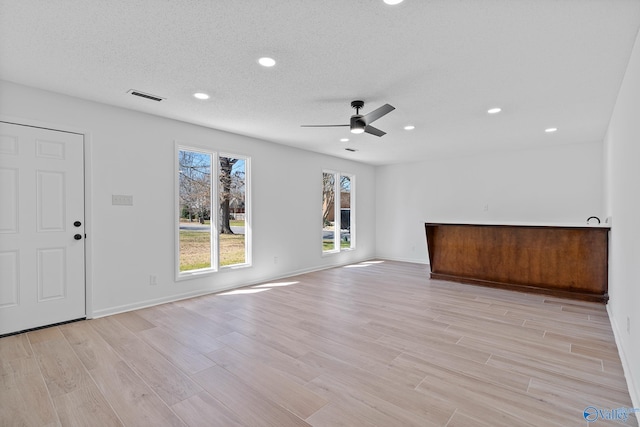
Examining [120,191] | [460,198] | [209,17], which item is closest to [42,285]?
[120,191]

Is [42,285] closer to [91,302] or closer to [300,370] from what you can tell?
[91,302]

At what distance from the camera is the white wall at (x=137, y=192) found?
348 cm

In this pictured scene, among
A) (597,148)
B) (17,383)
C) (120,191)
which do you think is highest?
(597,148)

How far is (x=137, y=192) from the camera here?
155 inches

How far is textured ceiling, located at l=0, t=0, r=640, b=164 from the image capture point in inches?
77.9

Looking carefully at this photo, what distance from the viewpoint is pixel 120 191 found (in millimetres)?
3801

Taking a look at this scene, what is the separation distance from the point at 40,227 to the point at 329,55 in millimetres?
3392

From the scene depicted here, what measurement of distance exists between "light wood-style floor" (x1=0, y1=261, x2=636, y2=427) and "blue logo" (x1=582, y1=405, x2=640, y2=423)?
0.12ft

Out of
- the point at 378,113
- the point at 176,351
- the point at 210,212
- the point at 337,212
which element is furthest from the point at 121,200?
the point at 337,212

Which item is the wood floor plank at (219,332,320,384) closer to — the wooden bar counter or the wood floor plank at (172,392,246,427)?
the wood floor plank at (172,392,246,427)

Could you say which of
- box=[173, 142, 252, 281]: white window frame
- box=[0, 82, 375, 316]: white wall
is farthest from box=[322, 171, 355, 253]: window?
box=[173, 142, 252, 281]: white window frame

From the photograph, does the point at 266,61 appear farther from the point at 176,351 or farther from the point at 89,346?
the point at 89,346

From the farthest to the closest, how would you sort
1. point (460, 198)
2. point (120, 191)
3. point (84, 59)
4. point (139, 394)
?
point (460, 198)
point (120, 191)
point (84, 59)
point (139, 394)

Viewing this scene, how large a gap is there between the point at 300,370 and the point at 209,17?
2.59 metres
